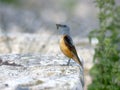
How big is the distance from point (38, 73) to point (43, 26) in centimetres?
873

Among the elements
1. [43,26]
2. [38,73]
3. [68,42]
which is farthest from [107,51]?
[43,26]

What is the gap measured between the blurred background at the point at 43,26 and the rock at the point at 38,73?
160 centimetres

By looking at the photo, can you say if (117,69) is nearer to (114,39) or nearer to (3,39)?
(114,39)

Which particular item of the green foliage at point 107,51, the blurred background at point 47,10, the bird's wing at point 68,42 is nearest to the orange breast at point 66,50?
the bird's wing at point 68,42

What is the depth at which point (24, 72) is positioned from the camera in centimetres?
700

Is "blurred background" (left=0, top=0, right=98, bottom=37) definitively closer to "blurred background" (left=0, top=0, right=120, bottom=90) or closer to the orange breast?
"blurred background" (left=0, top=0, right=120, bottom=90)

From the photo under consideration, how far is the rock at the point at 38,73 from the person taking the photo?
631 cm

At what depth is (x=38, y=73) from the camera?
687 centimetres

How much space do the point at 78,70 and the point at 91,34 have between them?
1.67m

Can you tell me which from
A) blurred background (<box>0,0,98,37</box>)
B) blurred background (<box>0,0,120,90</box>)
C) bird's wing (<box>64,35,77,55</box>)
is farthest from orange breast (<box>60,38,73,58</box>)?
blurred background (<box>0,0,98,37</box>)

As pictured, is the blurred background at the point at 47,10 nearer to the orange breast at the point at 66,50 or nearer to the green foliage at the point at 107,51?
the green foliage at the point at 107,51

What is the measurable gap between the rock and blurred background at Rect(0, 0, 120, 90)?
62.9 inches

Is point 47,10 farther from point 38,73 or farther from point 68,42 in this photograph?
point 38,73

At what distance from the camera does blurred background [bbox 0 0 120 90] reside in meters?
11.1
